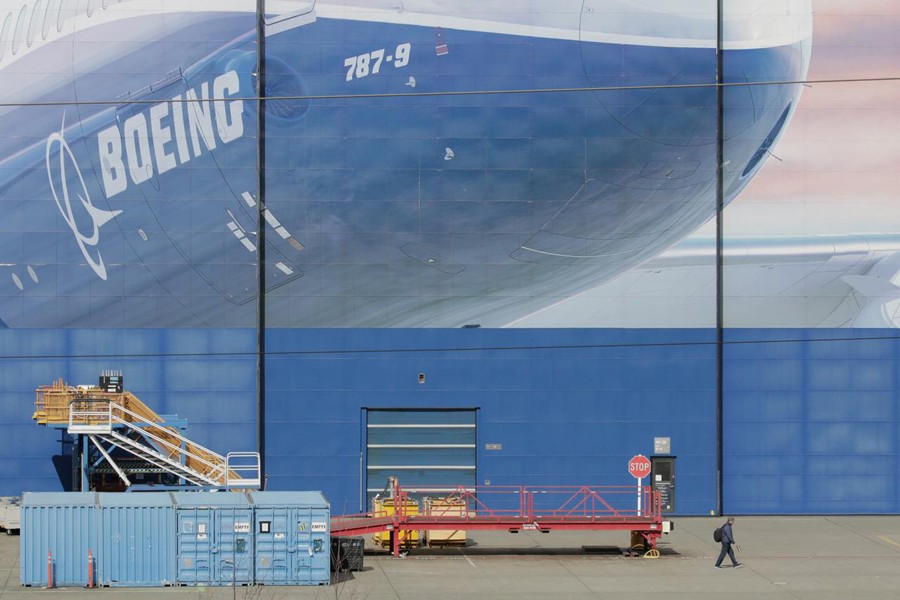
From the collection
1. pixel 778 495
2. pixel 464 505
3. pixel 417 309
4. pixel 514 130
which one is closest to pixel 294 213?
pixel 417 309

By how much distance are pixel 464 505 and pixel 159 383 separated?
38.2 ft

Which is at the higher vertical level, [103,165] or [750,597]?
[103,165]

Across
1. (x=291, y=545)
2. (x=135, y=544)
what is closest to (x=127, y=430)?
(x=135, y=544)

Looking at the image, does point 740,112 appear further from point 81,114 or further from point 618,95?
point 81,114

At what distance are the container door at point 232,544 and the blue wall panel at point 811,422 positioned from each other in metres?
18.9

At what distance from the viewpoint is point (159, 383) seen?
44312 mm

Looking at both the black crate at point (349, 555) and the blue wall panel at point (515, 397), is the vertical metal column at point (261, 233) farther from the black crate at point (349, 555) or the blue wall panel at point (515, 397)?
the black crate at point (349, 555)

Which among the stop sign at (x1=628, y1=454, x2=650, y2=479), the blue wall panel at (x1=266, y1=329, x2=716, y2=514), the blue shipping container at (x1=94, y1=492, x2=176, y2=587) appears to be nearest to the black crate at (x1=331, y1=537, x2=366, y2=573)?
the blue shipping container at (x1=94, y1=492, x2=176, y2=587)

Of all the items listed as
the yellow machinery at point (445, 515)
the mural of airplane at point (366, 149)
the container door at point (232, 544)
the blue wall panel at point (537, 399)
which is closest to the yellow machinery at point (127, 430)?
the blue wall panel at point (537, 399)

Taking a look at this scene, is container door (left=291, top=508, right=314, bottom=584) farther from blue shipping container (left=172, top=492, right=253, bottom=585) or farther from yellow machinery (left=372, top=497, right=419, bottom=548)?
yellow machinery (left=372, top=497, right=419, bottom=548)

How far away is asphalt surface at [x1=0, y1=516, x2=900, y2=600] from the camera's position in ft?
106

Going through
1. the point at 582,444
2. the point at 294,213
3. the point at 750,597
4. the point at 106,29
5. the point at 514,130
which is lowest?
the point at 750,597

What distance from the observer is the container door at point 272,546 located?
33688mm

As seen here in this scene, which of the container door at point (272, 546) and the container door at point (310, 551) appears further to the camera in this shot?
the container door at point (310, 551)
